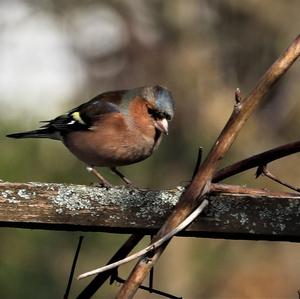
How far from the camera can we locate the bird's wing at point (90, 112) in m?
4.08

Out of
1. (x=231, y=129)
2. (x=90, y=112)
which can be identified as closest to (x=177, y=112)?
(x=90, y=112)

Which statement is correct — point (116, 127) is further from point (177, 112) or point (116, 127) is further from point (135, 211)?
point (177, 112)

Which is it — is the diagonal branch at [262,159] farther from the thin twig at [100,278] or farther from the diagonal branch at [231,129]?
the thin twig at [100,278]

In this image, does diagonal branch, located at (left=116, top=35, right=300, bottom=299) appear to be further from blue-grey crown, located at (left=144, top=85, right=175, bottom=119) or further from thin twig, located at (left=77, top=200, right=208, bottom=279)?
blue-grey crown, located at (left=144, top=85, right=175, bottom=119)

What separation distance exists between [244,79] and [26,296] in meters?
4.81

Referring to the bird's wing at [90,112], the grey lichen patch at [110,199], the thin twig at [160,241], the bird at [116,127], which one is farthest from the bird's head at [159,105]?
the thin twig at [160,241]

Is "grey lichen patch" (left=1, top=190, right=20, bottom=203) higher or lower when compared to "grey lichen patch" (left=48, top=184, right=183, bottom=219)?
lower

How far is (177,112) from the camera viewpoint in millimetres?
8812

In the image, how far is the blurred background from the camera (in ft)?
18.2

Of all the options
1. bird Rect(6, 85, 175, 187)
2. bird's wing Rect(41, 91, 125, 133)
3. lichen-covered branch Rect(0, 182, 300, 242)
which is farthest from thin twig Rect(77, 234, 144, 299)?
bird's wing Rect(41, 91, 125, 133)

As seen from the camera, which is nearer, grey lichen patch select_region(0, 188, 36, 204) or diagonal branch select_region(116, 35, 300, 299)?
diagonal branch select_region(116, 35, 300, 299)

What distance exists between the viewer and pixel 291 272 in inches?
300

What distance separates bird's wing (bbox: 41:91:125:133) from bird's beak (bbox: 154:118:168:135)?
29cm

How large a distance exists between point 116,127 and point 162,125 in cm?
25
